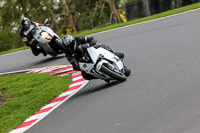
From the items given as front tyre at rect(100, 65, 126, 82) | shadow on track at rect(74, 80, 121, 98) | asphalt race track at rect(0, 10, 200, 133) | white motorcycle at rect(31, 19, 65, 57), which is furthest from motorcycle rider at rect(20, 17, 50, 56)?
front tyre at rect(100, 65, 126, 82)

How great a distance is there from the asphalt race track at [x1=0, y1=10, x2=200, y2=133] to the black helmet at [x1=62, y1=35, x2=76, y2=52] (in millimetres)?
1056

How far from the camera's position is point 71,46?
9.90 metres

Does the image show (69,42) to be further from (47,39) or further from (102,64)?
(47,39)

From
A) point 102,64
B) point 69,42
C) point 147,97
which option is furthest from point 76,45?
point 147,97

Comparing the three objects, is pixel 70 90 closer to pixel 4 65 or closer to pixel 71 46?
pixel 71 46

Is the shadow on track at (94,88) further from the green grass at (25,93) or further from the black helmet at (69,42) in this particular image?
the black helmet at (69,42)

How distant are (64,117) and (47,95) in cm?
281

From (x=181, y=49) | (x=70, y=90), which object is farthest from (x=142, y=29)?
(x=70, y=90)

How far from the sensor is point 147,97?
785cm

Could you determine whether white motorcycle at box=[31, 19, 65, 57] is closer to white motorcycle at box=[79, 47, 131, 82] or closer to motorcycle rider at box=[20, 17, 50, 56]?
motorcycle rider at box=[20, 17, 50, 56]

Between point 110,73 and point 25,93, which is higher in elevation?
point 110,73

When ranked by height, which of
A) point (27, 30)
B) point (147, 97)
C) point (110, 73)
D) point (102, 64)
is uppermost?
point (27, 30)

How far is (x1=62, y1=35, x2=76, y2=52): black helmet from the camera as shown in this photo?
387 inches

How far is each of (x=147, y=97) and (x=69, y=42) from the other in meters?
2.69
